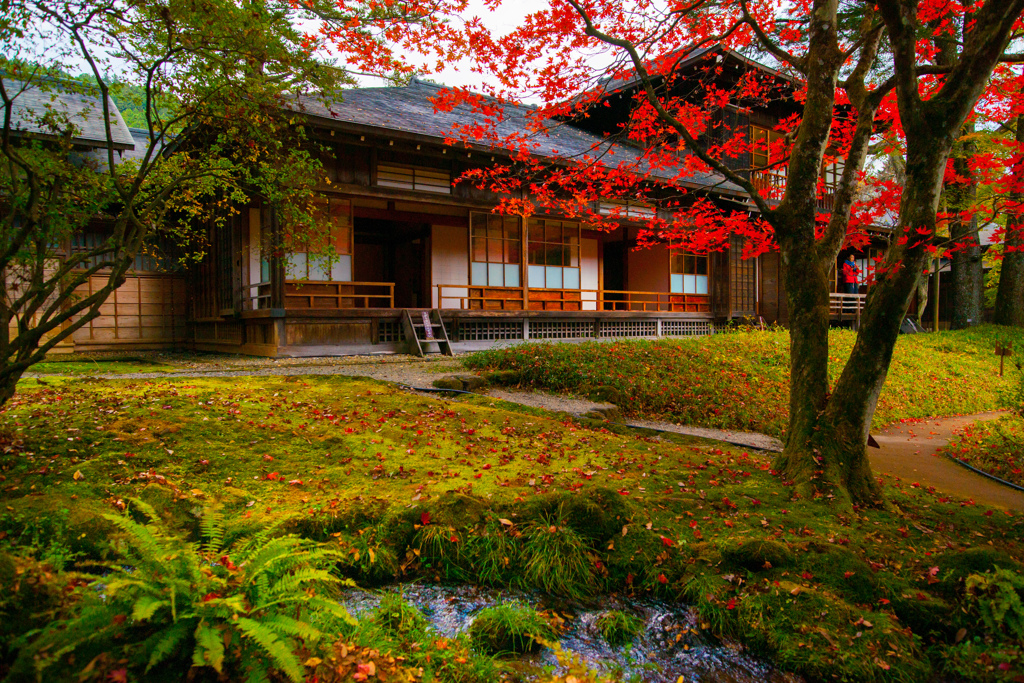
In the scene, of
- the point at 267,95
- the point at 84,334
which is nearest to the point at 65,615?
the point at 267,95

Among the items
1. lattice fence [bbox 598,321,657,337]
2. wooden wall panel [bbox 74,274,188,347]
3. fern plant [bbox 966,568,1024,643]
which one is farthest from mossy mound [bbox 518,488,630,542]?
wooden wall panel [bbox 74,274,188,347]

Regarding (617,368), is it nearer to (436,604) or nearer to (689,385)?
(689,385)

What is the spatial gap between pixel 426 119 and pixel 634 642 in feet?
43.4

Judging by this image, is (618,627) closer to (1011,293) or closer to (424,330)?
(424,330)

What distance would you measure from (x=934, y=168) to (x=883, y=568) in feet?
8.97

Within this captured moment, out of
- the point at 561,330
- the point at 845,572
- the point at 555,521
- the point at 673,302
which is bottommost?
the point at 845,572

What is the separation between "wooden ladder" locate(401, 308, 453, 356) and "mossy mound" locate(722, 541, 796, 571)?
9.41 metres

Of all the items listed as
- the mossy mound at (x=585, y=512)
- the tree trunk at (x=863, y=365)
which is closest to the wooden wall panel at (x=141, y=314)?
the mossy mound at (x=585, y=512)

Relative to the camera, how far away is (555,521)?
3621mm

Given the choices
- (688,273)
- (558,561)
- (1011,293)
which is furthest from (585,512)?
(1011,293)

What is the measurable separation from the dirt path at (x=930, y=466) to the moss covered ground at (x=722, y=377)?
2.43ft

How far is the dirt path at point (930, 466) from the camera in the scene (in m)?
5.57

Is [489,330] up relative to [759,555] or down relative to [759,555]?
up

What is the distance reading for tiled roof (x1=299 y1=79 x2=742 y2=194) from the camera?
1155cm
